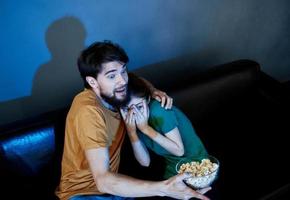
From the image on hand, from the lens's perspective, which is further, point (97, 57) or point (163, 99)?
point (163, 99)

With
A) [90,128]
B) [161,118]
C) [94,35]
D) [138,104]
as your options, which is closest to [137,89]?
[138,104]

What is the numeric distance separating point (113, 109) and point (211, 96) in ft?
2.23

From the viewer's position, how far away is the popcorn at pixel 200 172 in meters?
1.52

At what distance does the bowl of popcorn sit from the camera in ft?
5.00

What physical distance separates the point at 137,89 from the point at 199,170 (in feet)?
1.52

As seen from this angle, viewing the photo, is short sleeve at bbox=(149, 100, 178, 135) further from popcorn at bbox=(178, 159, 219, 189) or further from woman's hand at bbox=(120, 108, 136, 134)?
popcorn at bbox=(178, 159, 219, 189)

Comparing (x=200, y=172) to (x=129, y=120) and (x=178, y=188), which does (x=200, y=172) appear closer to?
(x=178, y=188)

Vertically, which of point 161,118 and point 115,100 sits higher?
point 115,100

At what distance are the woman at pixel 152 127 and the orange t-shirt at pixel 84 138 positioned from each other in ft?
0.28

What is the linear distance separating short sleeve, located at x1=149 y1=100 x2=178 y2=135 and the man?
4 cm

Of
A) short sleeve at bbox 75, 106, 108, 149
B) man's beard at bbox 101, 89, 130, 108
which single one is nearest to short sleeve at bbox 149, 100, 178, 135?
man's beard at bbox 101, 89, 130, 108

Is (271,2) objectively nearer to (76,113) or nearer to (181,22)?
(181,22)

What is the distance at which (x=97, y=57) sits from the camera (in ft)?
4.91

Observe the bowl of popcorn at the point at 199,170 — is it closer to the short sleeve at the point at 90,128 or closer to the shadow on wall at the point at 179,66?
the short sleeve at the point at 90,128
